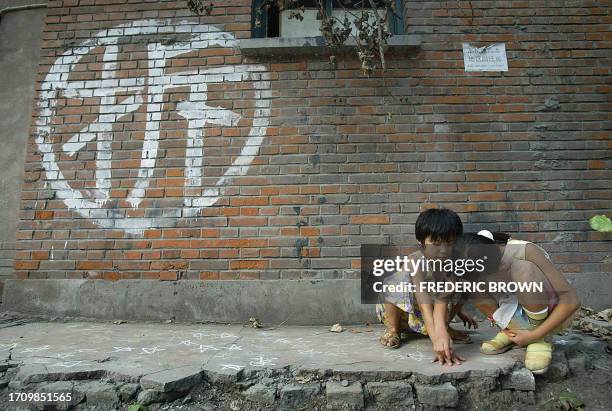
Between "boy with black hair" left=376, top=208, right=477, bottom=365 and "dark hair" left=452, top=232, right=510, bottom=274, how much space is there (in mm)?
53

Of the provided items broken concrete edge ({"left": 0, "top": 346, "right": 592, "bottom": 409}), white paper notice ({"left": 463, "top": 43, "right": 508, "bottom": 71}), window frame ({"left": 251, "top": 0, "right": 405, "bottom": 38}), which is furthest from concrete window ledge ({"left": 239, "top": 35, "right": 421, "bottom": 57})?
broken concrete edge ({"left": 0, "top": 346, "right": 592, "bottom": 409})

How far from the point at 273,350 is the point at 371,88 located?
223 cm

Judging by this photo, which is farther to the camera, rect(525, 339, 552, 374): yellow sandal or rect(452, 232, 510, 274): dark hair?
rect(452, 232, 510, 274): dark hair

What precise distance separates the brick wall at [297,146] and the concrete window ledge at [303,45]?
9 cm

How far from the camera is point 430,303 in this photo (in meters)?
2.11

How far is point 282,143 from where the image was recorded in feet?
10.7

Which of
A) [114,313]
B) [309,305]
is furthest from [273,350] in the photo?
[114,313]

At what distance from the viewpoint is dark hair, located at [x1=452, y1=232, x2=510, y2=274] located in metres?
2.09

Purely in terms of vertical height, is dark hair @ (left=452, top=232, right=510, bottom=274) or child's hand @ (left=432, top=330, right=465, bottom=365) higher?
dark hair @ (left=452, top=232, right=510, bottom=274)

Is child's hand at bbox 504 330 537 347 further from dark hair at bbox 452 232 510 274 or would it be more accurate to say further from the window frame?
the window frame

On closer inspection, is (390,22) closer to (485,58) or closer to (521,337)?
(485,58)

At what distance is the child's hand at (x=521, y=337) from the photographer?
1.99 metres

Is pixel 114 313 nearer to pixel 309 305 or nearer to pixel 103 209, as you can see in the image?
pixel 103 209

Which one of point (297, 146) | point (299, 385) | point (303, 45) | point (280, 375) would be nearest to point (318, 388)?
point (299, 385)
